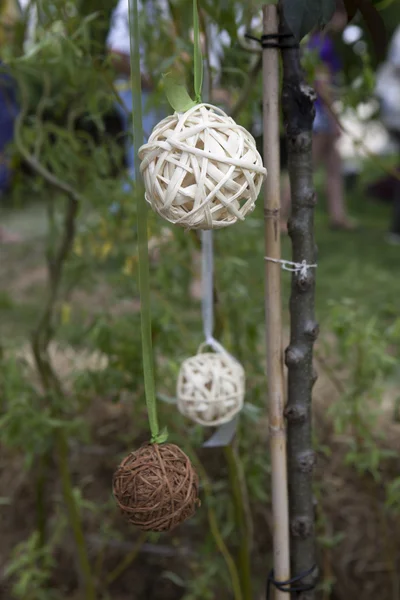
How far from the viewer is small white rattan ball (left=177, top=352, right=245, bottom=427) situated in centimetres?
77

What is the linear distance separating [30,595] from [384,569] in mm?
615

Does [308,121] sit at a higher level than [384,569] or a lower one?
higher

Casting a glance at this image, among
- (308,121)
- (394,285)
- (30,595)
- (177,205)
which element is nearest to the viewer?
(177,205)

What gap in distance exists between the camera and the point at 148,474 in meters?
0.58

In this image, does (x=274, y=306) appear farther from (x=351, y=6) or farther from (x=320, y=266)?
(x=320, y=266)

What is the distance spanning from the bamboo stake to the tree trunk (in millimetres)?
12

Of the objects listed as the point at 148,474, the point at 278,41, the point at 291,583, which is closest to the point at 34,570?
the point at 291,583

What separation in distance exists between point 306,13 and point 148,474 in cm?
43

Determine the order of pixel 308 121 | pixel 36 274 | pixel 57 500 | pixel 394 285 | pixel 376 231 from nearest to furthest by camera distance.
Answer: pixel 308 121
pixel 57 500
pixel 394 285
pixel 36 274
pixel 376 231

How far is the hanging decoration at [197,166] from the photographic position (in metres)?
Result: 0.54

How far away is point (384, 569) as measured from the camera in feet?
3.85

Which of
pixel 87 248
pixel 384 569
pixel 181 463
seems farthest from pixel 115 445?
pixel 181 463

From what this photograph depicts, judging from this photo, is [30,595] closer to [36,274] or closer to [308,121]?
[308,121]

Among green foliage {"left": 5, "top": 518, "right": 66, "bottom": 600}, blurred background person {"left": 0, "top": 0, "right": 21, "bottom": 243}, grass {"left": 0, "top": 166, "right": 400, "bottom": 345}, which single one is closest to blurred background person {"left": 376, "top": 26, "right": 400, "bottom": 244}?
grass {"left": 0, "top": 166, "right": 400, "bottom": 345}
